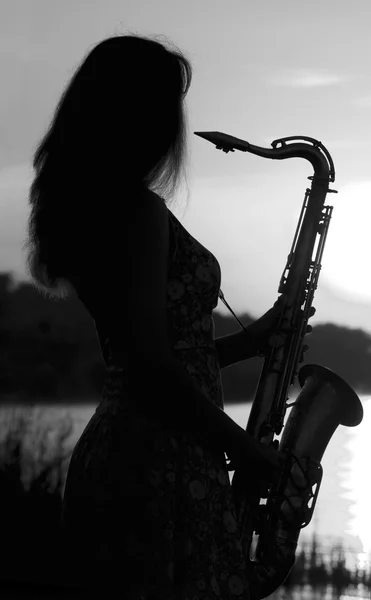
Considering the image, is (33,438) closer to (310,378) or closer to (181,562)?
(310,378)

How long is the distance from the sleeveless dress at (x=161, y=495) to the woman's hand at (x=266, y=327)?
0.81m

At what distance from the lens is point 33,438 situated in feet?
20.5

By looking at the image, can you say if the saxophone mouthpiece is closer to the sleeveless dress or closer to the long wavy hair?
the long wavy hair

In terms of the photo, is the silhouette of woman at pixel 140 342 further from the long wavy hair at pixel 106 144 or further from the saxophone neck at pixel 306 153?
the saxophone neck at pixel 306 153

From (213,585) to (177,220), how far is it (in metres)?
0.85

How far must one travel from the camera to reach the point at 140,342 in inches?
72.4

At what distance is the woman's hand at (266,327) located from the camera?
2.88 m

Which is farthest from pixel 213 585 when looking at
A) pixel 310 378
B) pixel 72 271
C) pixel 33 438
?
pixel 33 438

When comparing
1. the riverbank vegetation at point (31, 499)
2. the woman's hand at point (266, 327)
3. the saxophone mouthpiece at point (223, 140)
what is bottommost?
the riverbank vegetation at point (31, 499)

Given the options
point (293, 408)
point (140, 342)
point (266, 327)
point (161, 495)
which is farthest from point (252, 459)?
point (293, 408)

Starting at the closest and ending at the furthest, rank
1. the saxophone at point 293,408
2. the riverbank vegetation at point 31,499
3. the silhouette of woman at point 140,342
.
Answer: the silhouette of woman at point 140,342 → the saxophone at point 293,408 → the riverbank vegetation at point 31,499

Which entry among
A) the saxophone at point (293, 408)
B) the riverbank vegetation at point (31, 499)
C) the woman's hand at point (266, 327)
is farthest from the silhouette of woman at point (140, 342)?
the riverbank vegetation at point (31, 499)

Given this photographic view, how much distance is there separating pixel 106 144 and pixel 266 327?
1217 mm

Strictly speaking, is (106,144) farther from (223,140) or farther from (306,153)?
(306,153)
